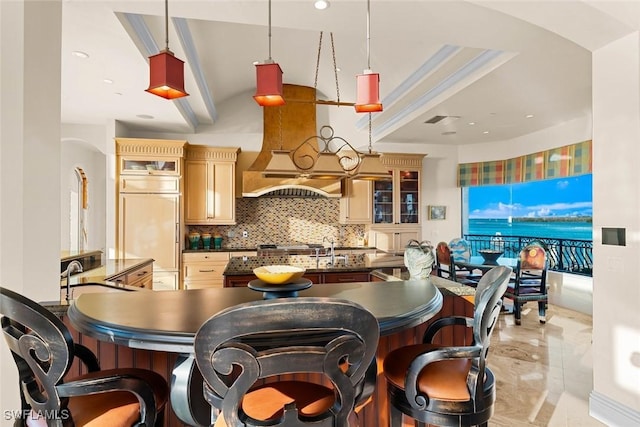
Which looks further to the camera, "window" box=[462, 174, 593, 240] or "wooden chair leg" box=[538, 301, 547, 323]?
"window" box=[462, 174, 593, 240]

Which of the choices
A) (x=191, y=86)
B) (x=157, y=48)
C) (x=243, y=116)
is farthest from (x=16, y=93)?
(x=243, y=116)

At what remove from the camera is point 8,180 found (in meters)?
1.64

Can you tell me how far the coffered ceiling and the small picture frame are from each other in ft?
4.03

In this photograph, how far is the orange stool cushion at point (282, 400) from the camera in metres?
1.05

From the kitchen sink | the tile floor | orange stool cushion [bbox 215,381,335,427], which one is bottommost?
the tile floor

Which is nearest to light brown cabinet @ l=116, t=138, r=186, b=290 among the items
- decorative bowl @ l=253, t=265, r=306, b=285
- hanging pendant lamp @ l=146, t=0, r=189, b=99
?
hanging pendant lamp @ l=146, t=0, r=189, b=99

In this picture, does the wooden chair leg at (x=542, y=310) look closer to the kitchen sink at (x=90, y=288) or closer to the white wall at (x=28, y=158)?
the kitchen sink at (x=90, y=288)

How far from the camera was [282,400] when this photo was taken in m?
1.11

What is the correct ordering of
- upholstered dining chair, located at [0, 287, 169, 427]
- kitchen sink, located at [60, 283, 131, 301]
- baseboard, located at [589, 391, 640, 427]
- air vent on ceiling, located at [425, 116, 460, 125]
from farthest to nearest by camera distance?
air vent on ceiling, located at [425, 116, 460, 125] → kitchen sink, located at [60, 283, 131, 301] → baseboard, located at [589, 391, 640, 427] → upholstered dining chair, located at [0, 287, 169, 427]

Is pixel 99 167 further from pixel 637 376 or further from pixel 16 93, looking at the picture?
pixel 637 376

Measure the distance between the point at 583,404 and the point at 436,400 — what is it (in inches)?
79.0

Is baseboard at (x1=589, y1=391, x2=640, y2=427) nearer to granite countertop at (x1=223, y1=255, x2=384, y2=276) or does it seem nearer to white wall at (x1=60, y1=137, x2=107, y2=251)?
granite countertop at (x1=223, y1=255, x2=384, y2=276)

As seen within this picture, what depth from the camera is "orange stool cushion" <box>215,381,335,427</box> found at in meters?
1.05

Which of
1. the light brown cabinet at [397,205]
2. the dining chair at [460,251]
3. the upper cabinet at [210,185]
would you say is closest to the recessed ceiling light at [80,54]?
the upper cabinet at [210,185]
